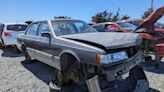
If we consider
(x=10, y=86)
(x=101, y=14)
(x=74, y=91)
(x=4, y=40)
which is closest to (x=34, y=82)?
(x=10, y=86)

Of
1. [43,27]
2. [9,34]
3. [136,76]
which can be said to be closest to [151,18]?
[136,76]

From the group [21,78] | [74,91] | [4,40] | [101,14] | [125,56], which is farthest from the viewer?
[101,14]

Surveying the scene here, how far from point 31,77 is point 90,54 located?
3.14m

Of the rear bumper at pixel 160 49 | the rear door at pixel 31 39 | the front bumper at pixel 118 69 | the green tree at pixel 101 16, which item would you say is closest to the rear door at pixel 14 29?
the rear door at pixel 31 39

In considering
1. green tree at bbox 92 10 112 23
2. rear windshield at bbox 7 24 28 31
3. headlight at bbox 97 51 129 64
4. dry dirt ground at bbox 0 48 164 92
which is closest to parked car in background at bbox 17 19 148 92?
headlight at bbox 97 51 129 64

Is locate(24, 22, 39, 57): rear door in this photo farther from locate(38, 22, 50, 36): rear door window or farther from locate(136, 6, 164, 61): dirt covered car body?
locate(136, 6, 164, 61): dirt covered car body

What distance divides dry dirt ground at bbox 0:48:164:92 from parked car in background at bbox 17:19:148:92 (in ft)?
1.94

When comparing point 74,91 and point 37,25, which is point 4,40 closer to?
point 37,25

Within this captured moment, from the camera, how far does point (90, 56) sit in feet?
13.6

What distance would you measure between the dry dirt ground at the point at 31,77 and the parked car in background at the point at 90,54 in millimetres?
591

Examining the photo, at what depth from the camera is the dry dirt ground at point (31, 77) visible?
558cm

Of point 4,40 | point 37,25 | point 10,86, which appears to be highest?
point 37,25

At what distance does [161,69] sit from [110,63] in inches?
154

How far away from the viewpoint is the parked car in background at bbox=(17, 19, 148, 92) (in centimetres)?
407
